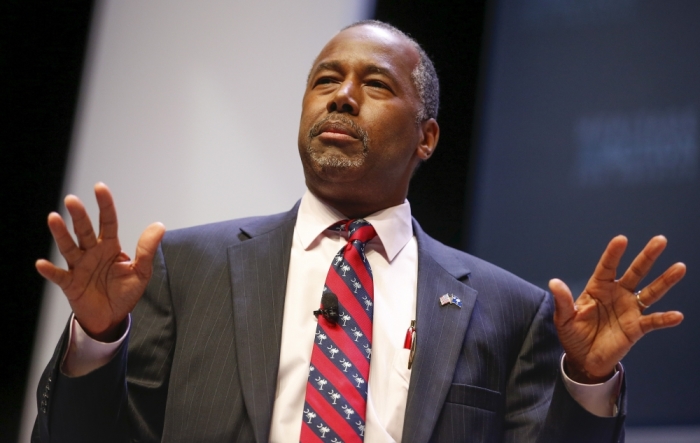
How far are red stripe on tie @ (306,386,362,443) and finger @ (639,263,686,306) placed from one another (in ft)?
2.42

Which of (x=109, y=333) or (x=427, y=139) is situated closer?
(x=109, y=333)

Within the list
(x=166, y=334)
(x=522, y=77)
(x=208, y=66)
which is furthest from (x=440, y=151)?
(x=166, y=334)

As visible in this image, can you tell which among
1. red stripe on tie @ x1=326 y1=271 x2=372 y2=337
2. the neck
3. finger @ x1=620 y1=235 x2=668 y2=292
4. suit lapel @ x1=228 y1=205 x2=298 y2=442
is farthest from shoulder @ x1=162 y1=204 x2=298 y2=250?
finger @ x1=620 y1=235 x2=668 y2=292

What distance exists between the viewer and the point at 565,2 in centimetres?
276

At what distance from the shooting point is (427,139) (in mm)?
2371

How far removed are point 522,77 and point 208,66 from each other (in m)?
1.24

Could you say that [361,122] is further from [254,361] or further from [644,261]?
[644,261]

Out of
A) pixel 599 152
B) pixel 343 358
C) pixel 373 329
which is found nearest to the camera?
pixel 343 358

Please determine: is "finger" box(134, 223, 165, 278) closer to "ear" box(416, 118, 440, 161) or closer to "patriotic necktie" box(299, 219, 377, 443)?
"patriotic necktie" box(299, 219, 377, 443)

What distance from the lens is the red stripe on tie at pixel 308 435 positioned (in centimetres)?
161

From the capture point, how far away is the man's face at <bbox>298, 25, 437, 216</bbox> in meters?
2.02

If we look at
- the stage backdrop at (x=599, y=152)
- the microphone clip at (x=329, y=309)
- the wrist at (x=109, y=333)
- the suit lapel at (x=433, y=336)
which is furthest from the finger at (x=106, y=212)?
the stage backdrop at (x=599, y=152)

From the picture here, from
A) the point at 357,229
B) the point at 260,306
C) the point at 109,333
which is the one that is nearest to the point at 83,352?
the point at 109,333

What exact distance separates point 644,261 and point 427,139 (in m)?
1.02
